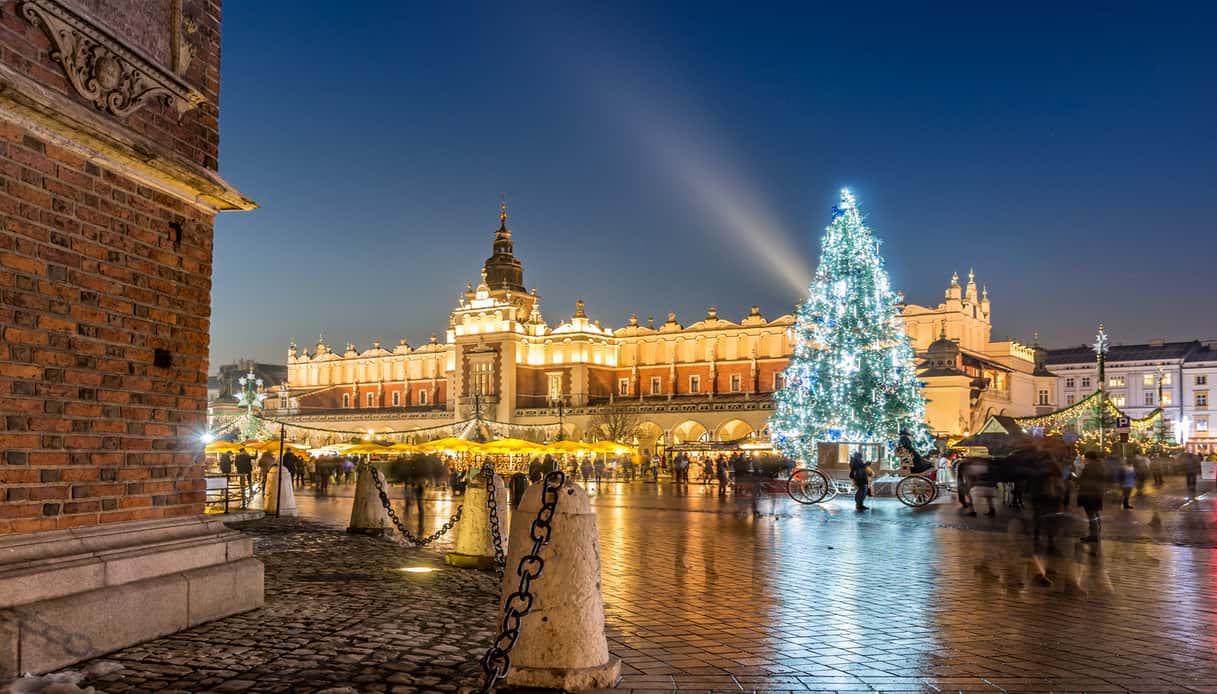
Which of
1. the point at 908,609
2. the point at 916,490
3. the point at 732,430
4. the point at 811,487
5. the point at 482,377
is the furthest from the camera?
the point at 482,377

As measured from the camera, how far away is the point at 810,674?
5805 mm

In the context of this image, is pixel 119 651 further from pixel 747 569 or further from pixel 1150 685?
pixel 747 569

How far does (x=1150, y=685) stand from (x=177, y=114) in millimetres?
7159

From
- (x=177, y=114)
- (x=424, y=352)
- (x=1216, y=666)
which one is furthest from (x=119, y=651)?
(x=424, y=352)

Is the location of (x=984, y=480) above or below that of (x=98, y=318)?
below

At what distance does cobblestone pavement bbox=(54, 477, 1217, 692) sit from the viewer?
558cm

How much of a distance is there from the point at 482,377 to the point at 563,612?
76812 mm

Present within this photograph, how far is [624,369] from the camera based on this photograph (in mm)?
83625

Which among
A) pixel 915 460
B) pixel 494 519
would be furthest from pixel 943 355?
pixel 494 519

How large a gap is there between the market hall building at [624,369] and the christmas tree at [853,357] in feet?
103

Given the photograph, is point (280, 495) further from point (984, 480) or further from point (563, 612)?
point (563, 612)

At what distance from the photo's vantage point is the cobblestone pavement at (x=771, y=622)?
5582 mm

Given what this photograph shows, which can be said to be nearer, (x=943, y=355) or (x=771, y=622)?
(x=771, y=622)

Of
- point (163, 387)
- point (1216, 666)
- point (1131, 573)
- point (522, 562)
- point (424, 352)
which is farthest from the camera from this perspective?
point (424, 352)
